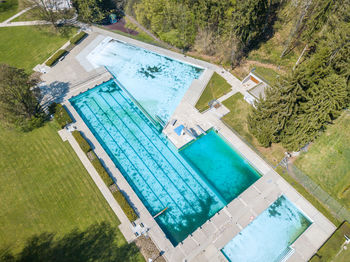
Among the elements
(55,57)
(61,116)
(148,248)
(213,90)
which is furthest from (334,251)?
(55,57)

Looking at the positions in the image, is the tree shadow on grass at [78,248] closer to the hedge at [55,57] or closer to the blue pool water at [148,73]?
the blue pool water at [148,73]

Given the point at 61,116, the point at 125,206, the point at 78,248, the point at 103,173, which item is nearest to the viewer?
the point at 78,248

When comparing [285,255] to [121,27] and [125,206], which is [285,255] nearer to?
[125,206]

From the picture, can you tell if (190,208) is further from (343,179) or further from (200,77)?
(200,77)

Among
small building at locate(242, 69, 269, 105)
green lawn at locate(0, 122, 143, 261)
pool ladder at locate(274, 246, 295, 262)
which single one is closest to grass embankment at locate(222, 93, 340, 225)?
small building at locate(242, 69, 269, 105)

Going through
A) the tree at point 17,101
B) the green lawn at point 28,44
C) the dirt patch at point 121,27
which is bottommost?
the tree at point 17,101

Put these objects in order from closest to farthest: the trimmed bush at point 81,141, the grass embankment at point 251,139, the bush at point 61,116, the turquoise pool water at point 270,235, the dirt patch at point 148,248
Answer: the dirt patch at point 148,248
the turquoise pool water at point 270,235
the grass embankment at point 251,139
the trimmed bush at point 81,141
the bush at point 61,116

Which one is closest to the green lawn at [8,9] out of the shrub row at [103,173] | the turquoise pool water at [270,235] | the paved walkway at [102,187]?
the paved walkway at [102,187]
